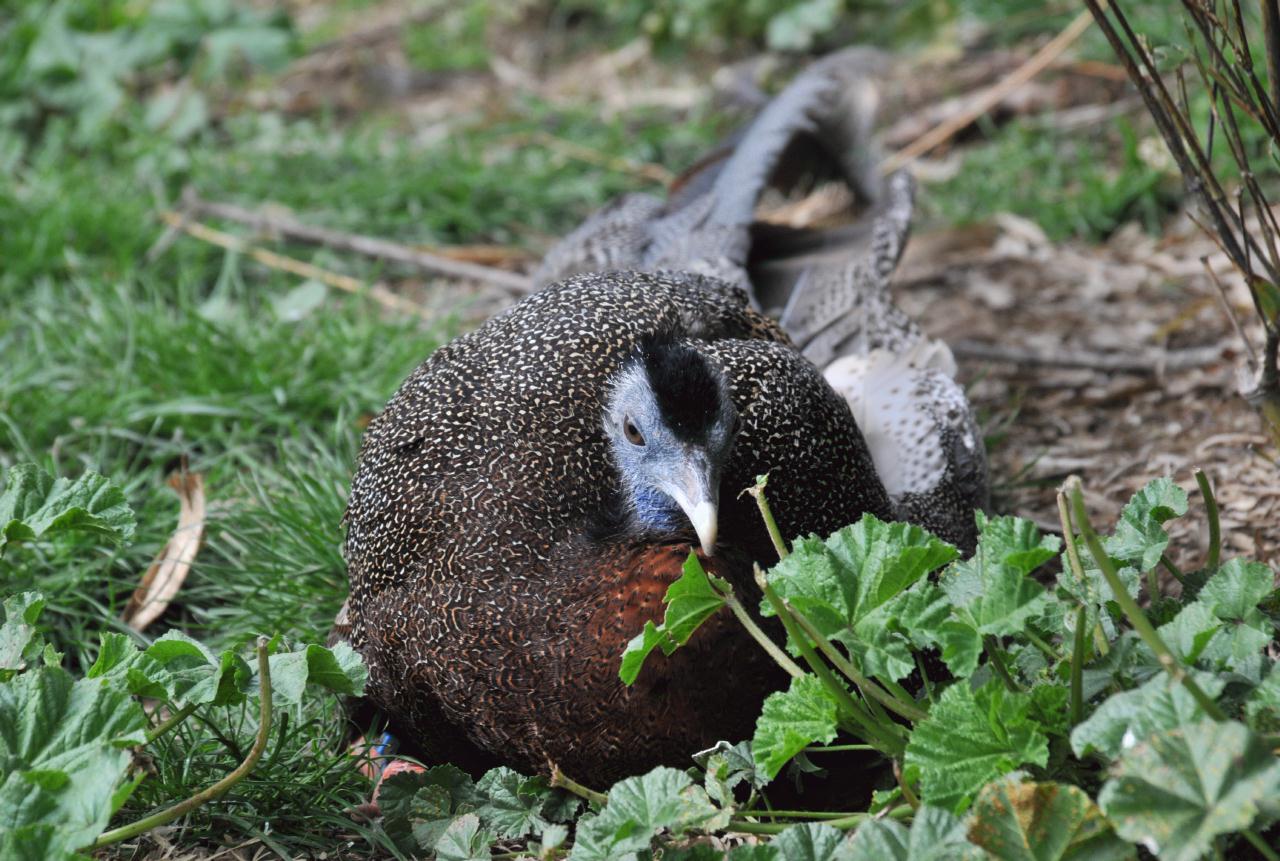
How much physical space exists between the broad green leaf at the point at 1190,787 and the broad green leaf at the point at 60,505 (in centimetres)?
175

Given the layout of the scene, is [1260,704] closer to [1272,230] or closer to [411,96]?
[1272,230]

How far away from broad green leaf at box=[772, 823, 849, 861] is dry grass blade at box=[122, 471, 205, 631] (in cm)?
194

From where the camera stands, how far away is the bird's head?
8.07ft

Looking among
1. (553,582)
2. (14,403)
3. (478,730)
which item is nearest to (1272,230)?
(553,582)

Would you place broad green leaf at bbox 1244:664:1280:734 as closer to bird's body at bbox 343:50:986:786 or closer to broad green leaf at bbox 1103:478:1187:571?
broad green leaf at bbox 1103:478:1187:571

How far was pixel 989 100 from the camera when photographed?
5801 mm

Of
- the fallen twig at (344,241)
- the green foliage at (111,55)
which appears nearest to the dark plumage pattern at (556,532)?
the fallen twig at (344,241)

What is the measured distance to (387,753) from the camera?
9.23 ft

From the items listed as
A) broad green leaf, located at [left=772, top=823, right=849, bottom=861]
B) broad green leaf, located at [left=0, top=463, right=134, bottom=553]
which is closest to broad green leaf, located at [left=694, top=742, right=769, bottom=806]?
broad green leaf, located at [left=772, top=823, right=849, bottom=861]

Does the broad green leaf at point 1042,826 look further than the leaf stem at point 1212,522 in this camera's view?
No

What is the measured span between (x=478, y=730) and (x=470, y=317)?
2417 millimetres

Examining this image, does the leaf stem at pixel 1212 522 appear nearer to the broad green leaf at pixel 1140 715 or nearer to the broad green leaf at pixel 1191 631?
the broad green leaf at pixel 1191 631

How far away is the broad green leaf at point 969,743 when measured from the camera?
189cm

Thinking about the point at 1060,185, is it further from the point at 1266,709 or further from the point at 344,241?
the point at 1266,709
